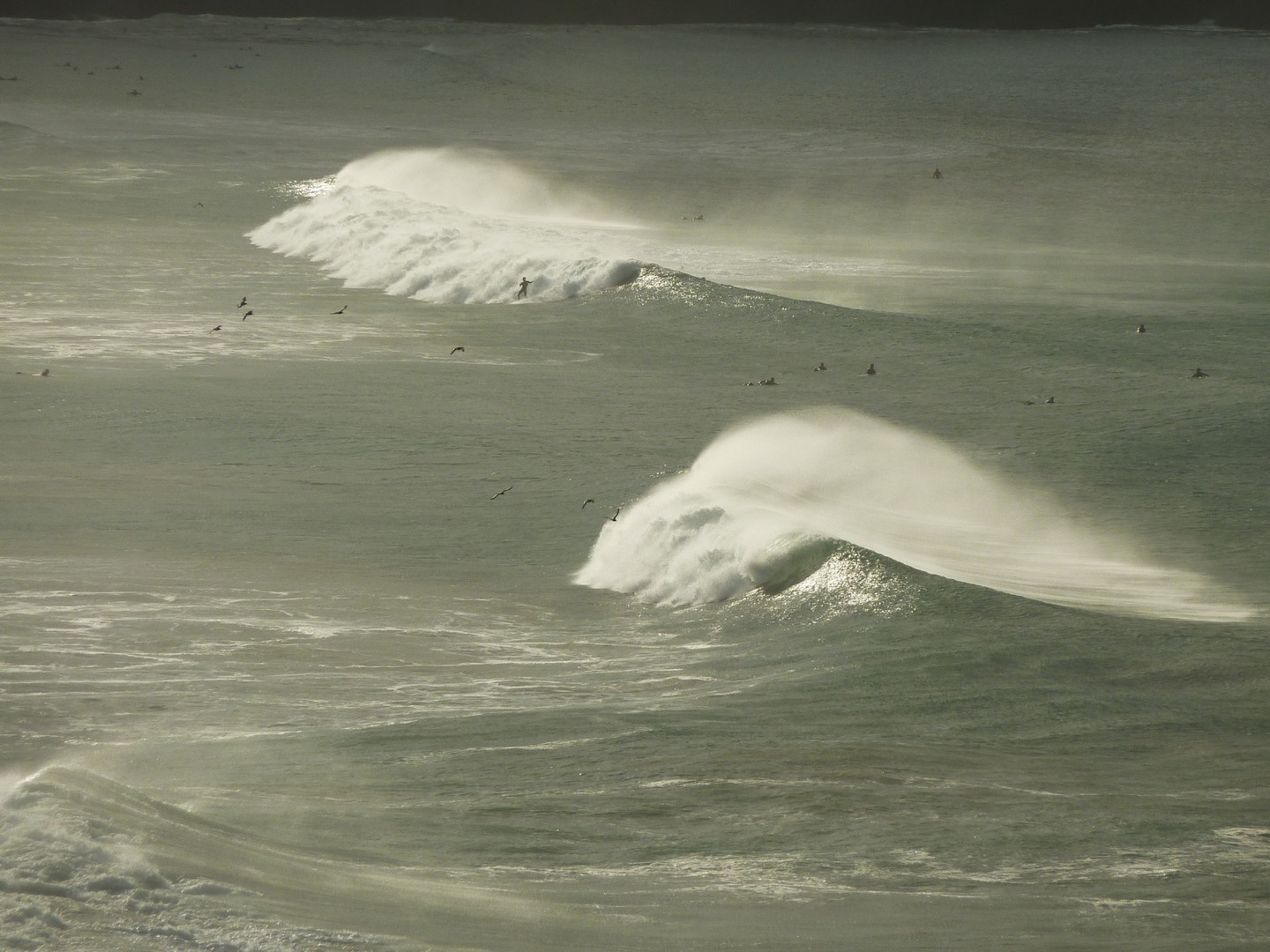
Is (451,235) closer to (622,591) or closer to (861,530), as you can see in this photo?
(861,530)

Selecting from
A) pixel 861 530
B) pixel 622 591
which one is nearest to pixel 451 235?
pixel 861 530

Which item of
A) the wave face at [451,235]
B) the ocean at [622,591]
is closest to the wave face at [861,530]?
Answer: the ocean at [622,591]

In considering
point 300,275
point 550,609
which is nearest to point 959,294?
point 300,275

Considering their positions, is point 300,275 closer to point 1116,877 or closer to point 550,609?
point 550,609

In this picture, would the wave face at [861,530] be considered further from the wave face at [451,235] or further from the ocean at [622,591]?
the wave face at [451,235]

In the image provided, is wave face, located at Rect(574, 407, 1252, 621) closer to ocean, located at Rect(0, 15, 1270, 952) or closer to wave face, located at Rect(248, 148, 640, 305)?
ocean, located at Rect(0, 15, 1270, 952)

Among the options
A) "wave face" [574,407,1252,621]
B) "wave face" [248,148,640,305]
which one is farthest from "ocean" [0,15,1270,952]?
"wave face" [248,148,640,305]
